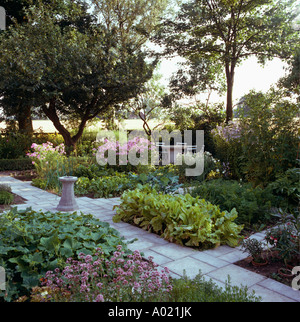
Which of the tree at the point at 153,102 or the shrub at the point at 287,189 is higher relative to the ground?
the tree at the point at 153,102

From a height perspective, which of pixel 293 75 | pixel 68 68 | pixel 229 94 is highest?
pixel 293 75

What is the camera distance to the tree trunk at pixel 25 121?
1252cm

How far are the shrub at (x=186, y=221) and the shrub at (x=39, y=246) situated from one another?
76 cm

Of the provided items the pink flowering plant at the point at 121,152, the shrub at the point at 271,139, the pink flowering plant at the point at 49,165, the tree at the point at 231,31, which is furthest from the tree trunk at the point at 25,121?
the shrub at the point at 271,139

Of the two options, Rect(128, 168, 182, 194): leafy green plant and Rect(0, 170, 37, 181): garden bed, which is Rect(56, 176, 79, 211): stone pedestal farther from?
Rect(0, 170, 37, 181): garden bed

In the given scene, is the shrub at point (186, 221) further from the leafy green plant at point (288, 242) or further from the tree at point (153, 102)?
the tree at point (153, 102)

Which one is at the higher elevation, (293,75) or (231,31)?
(231,31)

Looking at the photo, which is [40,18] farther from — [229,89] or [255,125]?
[255,125]

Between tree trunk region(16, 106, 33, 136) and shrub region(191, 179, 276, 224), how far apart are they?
31.3 feet

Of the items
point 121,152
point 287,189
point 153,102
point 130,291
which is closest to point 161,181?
point 287,189

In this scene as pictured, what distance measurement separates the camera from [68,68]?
1017cm

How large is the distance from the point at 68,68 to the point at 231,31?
7838mm

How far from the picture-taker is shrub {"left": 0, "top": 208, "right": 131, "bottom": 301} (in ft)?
7.74

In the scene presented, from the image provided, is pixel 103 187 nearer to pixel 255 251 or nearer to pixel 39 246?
pixel 39 246
